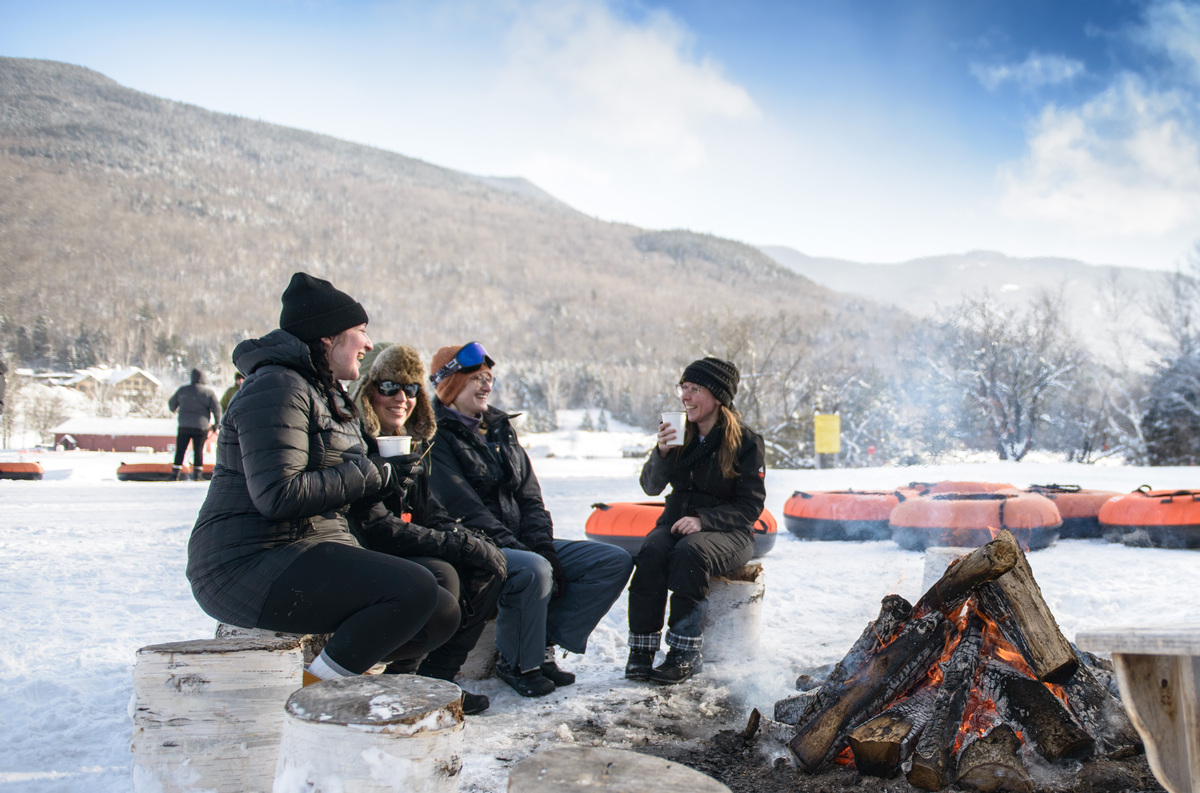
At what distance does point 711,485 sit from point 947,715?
1.73 m

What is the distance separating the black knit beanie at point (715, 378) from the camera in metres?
4.12

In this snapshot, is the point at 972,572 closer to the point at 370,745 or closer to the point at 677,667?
the point at 677,667

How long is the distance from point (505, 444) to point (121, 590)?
3009mm

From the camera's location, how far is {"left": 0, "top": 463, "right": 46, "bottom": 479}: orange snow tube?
556 inches

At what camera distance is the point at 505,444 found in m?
3.78

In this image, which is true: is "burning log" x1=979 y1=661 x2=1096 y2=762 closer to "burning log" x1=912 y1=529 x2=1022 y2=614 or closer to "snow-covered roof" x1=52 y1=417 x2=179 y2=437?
"burning log" x1=912 y1=529 x2=1022 y2=614

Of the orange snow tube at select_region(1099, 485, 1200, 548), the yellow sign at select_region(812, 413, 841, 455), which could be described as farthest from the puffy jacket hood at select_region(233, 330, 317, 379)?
the yellow sign at select_region(812, 413, 841, 455)

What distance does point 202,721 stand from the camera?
2043 mm

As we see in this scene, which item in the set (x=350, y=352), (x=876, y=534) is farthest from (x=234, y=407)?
(x=876, y=534)

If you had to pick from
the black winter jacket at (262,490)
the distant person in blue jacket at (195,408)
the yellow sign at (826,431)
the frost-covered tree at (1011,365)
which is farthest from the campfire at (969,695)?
the frost-covered tree at (1011,365)

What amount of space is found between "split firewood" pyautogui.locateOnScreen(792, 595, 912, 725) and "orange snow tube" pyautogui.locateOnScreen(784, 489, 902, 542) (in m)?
5.61

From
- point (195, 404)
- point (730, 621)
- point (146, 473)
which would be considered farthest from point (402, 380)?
point (146, 473)

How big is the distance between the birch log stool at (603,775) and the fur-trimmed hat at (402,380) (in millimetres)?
2054

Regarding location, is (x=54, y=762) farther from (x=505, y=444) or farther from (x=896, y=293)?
(x=896, y=293)
